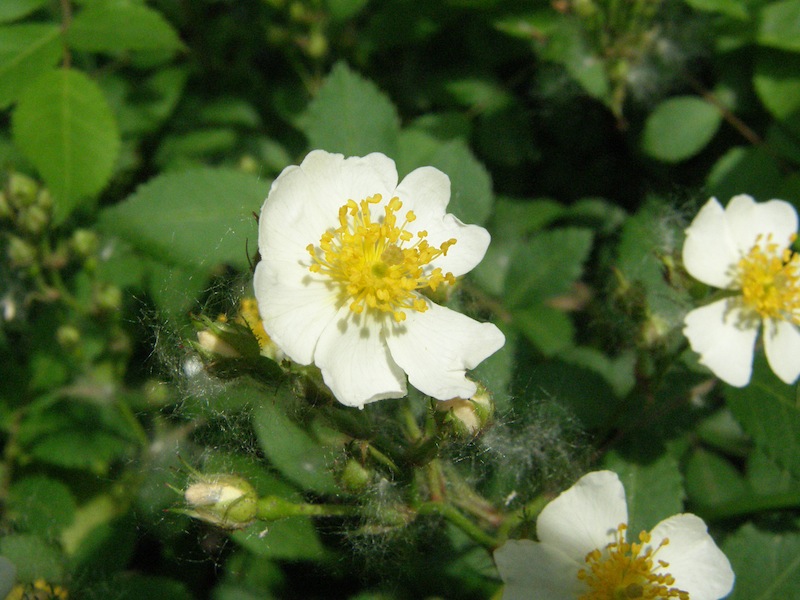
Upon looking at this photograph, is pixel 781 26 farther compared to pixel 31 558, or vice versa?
pixel 781 26

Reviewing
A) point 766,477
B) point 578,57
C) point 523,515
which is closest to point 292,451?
point 523,515

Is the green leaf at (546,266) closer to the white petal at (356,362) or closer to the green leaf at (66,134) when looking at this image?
the white petal at (356,362)

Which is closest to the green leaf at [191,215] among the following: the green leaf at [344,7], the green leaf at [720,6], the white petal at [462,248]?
the white petal at [462,248]

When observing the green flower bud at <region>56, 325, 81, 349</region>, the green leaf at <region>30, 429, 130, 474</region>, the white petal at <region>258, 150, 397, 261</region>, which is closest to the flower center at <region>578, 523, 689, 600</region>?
the white petal at <region>258, 150, 397, 261</region>

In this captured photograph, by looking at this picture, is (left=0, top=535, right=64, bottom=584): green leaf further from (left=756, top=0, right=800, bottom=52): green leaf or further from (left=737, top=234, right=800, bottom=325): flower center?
(left=756, top=0, right=800, bottom=52): green leaf

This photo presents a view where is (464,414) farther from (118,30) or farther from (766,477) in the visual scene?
(118,30)
